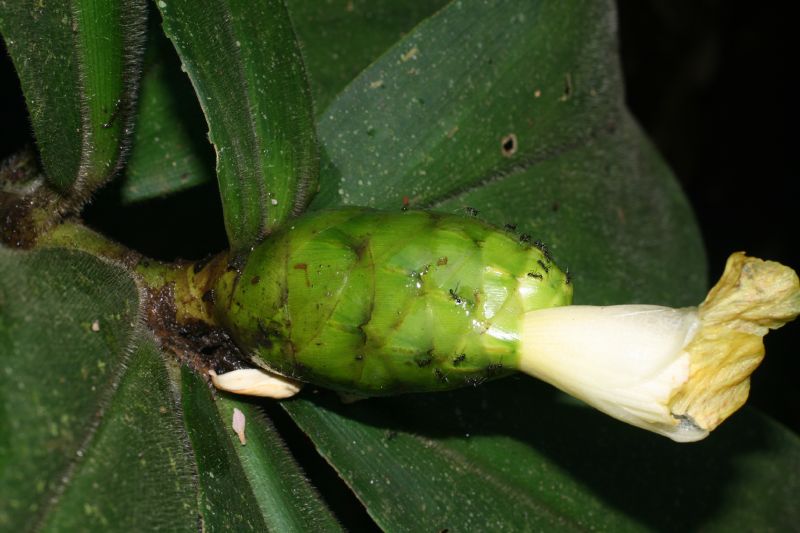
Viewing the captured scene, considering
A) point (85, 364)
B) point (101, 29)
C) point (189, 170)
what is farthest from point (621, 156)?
point (85, 364)

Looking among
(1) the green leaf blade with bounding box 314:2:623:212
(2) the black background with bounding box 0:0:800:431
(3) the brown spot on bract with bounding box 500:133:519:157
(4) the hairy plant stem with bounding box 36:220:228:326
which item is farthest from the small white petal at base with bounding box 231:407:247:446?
(2) the black background with bounding box 0:0:800:431

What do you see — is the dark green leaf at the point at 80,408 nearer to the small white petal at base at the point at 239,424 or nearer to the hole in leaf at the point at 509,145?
the small white petal at base at the point at 239,424

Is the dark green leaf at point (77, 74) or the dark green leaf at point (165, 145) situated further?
the dark green leaf at point (165, 145)

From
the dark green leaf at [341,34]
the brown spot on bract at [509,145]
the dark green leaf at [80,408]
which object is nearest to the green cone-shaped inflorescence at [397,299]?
the dark green leaf at [80,408]

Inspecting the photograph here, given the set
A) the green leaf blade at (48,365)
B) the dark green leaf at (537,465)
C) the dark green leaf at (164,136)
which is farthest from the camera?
the dark green leaf at (164,136)

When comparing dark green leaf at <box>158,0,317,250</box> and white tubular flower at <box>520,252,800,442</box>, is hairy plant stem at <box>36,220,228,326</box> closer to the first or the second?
dark green leaf at <box>158,0,317,250</box>
